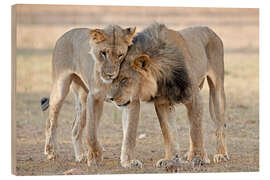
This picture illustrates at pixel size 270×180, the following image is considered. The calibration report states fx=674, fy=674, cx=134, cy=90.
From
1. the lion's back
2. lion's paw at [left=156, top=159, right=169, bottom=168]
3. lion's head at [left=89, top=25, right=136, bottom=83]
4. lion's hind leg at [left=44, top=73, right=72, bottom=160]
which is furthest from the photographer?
lion's hind leg at [left=44, top=73, right=72, bottom=160]

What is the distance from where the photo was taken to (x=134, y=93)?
5.47 meters

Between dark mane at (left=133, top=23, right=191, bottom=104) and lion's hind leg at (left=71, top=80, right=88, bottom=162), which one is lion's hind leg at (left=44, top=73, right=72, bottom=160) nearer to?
lion's hind leg at (left=71, top=80, right=88, bottom=162)

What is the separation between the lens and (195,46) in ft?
20.6

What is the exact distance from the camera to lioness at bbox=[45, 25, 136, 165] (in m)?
5.40

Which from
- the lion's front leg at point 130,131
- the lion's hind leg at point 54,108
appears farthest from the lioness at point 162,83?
the lion's hind leg at point 54,108

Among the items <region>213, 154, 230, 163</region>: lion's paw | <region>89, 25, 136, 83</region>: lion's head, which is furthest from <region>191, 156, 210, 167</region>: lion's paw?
<region>89, 25, 136, 83</region>: lion's head

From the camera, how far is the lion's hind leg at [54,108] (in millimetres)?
6375

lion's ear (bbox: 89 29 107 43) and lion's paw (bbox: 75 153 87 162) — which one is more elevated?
lion's ear (bbox: 89 29 107 43)

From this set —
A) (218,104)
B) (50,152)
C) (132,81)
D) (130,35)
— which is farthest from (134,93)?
(218,104)

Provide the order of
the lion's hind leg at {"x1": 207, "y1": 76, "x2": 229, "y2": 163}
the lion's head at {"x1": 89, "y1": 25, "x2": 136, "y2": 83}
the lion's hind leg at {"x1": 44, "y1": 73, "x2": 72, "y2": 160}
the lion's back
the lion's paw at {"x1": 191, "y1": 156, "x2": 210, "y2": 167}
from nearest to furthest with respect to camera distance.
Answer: the lion's head at {"x1": 89, "y1": 25, "x2": 136, "y2": 83}
the lion's paw at {"x1": 191, "y1": 156, "x2": 210, "y2": 167}
the lion's back
the lion's hind leg at {"x1": 44, "y1": 73, "x2": 72, "y2": 160}
the lion's hind leg at {"x1": 207, "y1": 76, "x2": 229, "y2": 163}

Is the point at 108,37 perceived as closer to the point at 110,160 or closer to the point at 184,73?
the point at 184,73

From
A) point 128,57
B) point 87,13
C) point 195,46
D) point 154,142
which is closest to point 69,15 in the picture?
point 87,13

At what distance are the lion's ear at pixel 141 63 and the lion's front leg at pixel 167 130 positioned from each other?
Answer: 537 mm

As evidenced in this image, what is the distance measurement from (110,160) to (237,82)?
4319 millimetres
